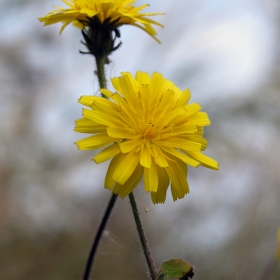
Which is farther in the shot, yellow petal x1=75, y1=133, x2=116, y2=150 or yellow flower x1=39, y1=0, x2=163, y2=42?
yellow flower x1=39, y1=0, x2=163, y2=42

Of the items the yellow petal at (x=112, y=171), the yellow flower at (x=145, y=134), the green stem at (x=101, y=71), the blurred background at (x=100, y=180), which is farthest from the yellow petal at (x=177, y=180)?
the blurred background at (x=100, y=180)

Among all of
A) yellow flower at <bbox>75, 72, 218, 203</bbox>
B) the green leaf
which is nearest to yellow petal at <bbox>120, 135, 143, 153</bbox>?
yellow flower at <bbox>75, 72, 218, 203</bbox>

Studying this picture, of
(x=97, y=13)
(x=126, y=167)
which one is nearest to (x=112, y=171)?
(x=126, y=167)

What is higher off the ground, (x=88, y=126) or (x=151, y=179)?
(x=88, y=126)

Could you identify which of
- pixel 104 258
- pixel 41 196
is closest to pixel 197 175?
pixel 104 258

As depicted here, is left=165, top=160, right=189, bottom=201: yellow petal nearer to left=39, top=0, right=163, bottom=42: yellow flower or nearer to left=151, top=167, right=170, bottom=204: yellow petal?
left=151, top=167, right=170, bottom=204: yellow petal

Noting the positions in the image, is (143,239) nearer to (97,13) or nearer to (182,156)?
(182,156)

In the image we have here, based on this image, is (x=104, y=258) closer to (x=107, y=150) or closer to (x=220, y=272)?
(x=220, y=272)
